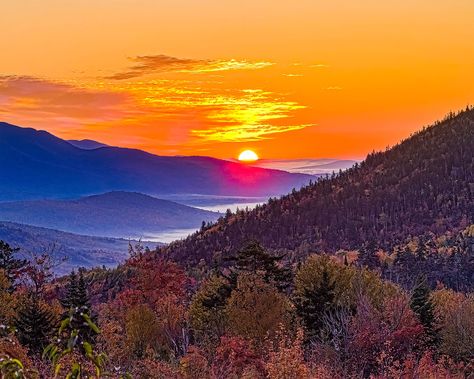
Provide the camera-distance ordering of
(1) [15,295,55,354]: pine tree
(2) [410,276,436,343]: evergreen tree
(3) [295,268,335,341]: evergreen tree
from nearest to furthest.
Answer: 1. (1) [15,295,55,354]: pine tree
2. (2) [410,276,436,343]: evergreen tree
3. (3) [295,268,335,341]: evergreen tree

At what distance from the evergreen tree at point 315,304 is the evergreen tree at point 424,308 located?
17.6ft

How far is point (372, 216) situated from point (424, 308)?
131747mm

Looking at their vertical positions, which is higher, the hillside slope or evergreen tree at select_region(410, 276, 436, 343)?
the hillside slope

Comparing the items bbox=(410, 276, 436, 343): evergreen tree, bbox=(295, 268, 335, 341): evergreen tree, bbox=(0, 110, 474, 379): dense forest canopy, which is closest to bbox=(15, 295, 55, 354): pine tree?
bbox=(0, 110, 474, 379): dense forest canopy

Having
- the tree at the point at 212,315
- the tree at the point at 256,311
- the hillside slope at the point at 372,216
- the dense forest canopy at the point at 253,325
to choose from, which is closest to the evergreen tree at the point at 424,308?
the dense forest canopy at the point at 253,325

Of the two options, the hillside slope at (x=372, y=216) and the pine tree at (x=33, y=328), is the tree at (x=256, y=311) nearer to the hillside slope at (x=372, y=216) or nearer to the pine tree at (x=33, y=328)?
the pine tree at (x=33, y=328)

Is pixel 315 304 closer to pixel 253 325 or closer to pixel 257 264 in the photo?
pixel 253 325

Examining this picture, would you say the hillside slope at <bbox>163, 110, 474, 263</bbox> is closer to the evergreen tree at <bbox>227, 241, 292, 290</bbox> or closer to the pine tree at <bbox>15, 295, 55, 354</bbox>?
the evergreen tree at <bbox>227, 241, 292, 290</bbox>

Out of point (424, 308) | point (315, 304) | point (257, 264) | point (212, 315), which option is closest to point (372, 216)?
point (257, 264)

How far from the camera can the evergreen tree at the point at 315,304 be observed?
143ft

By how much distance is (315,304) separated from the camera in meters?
44.2

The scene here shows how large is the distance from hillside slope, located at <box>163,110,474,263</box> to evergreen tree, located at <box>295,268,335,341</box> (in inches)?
3912

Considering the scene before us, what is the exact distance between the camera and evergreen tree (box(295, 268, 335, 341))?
43500 millimetres

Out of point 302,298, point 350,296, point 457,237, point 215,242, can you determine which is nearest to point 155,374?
point 302,298
